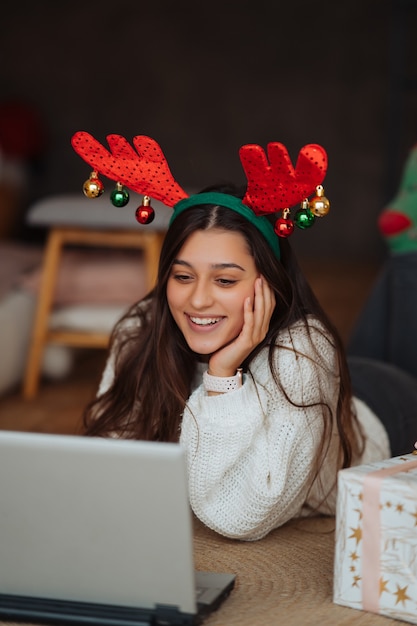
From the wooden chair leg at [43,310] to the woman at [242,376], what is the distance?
1440 millimetres

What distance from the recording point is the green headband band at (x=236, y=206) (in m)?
1.53

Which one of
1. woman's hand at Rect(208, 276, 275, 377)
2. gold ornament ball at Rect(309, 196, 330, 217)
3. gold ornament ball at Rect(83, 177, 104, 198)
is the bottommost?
woman's hand at Rect(208, 276, 275, 377)

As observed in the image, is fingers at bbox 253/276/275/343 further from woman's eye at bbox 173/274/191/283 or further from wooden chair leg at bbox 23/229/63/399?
wooden chair leg at bbox 23/229/63/399

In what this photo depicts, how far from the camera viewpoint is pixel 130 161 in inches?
60.9

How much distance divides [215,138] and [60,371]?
311 centimetres

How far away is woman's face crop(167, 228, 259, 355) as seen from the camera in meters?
1.50

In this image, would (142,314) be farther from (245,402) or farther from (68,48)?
(68,48)

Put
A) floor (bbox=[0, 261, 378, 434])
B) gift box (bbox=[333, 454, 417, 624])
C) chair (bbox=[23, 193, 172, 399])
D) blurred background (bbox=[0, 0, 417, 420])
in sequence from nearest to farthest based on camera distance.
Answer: gift box (bbox=[333, 454, 417, 624])
floor (bbox=[0, 261, 378, 434])
chair (bbox=[23, 193, 172, 399])
blurred background (bbox=[0, 0, 417, 420])

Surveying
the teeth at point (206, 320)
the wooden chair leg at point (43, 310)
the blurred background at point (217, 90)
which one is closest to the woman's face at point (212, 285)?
the teeth at point (206, 320)

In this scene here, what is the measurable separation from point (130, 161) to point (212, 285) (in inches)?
9.8

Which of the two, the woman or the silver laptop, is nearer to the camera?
the silver laptop

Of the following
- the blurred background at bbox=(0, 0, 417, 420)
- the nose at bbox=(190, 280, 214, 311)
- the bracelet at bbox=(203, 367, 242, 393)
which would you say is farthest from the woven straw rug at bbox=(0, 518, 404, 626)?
the blurred background at bbox=(0, 0, 417, 420)

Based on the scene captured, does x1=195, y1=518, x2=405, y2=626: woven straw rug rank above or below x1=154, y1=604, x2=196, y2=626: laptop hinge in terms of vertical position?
below

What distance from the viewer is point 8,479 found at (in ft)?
3.55
